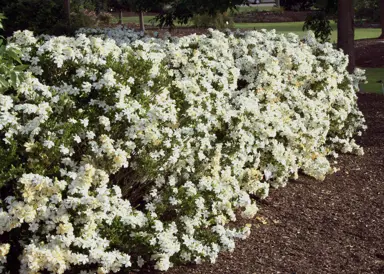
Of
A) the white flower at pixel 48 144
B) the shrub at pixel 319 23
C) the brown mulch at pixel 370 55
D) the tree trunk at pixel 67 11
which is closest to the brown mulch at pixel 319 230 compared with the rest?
the white flower at pixel 48 144

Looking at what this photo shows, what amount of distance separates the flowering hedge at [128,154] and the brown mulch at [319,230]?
253mm

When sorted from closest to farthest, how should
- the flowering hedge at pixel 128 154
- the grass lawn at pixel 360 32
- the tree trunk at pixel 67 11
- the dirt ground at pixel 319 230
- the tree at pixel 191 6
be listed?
1. the flowering hedge at pixel 128 154
2. the dirt ground at pixel 319 230
3. the tree at pixel 191 6
4. the grass lawn at pixel 360 32
5. the tree trunk at pixel 67 11

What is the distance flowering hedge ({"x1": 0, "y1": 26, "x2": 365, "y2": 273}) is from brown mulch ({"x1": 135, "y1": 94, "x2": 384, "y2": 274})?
253mm

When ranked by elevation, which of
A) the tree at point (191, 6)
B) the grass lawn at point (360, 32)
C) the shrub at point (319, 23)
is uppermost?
the tree at point (191, 6)

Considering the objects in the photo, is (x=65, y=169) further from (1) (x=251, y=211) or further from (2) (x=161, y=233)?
(1) (x=251, y=211)

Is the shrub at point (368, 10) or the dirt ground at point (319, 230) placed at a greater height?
the dirt ground at point (319, 230)

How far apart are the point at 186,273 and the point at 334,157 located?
4686mm

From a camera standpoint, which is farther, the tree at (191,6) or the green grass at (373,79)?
the green grass at (373,79)

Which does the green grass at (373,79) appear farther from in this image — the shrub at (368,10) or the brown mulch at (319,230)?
the shrub at (368,10)

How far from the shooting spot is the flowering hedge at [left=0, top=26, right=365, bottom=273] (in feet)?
15.8

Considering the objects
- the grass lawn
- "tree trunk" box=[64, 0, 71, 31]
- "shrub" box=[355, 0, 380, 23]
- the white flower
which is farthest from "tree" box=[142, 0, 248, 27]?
"shrub" box=[355, 0, 380, 23]

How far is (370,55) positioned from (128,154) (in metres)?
20.2

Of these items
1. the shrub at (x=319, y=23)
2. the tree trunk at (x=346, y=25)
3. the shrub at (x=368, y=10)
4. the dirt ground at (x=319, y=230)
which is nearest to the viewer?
the dirt ground at (x=319, y=230)

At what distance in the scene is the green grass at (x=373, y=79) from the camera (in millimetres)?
17031
